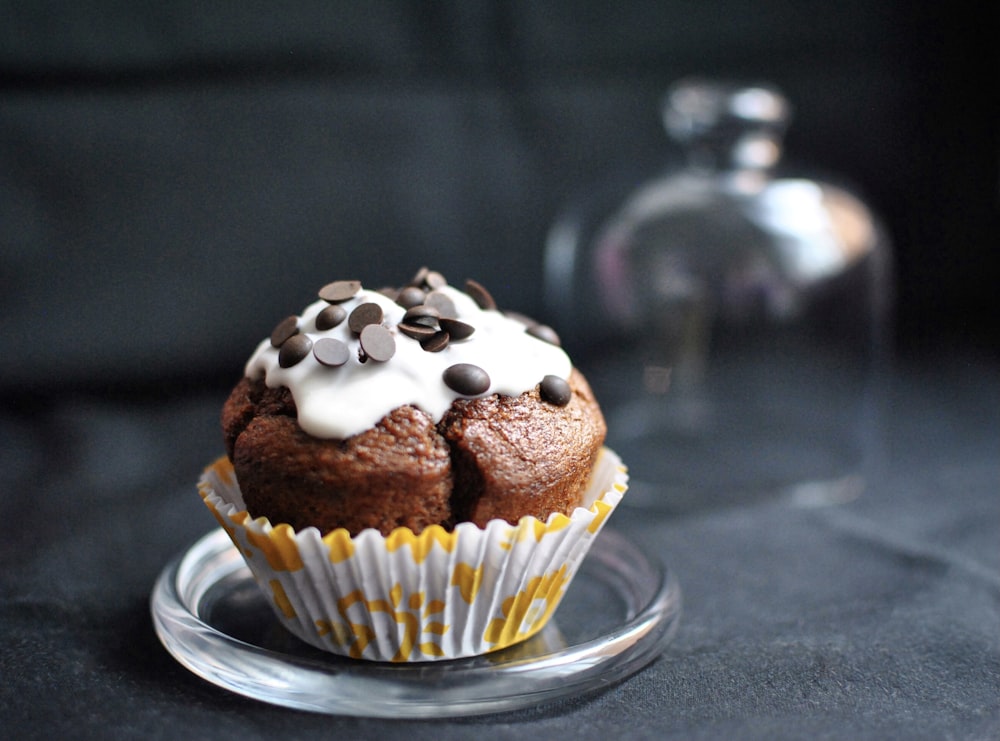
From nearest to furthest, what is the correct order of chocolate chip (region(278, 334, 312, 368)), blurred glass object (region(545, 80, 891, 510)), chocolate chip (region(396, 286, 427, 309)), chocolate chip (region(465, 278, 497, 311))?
chocolate chip (region(278, 334, 312, 368)) < chocolate chip (region(396, 286, 427, 309)) < chocolate chip (region(465, 278, 497, 311)) < blurred glass object (region(545, 80, 891, 510))

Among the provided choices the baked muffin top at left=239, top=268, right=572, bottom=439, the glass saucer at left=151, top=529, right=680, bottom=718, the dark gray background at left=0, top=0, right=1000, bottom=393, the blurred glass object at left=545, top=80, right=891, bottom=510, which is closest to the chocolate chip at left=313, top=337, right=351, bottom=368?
the baked muffin top at left=239, top=268, right=572, bottom=439

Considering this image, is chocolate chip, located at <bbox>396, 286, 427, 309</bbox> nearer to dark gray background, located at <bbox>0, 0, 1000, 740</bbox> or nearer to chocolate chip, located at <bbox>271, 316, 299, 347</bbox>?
chocolate chip, located at <bbox>271, 316, 299, 347</bbox>

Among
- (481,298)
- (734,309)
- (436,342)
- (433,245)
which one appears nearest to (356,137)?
(433,245)

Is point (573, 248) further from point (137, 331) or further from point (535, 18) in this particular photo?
point (137, 331)

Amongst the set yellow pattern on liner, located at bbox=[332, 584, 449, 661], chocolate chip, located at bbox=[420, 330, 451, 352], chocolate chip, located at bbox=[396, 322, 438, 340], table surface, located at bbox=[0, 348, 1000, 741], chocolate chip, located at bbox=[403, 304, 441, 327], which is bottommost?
table surface, located at bbox=[0, 348, 1000, 741]

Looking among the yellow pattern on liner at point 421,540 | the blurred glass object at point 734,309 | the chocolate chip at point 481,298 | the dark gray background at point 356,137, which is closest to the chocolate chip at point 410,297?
the chocolate chip at point 481,298

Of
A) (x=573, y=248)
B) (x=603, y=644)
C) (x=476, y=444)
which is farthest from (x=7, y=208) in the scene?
(x=603, y=644)

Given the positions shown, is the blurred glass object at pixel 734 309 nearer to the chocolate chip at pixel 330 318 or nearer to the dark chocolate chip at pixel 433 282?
the dark chocolate chip at pixel 433 282
